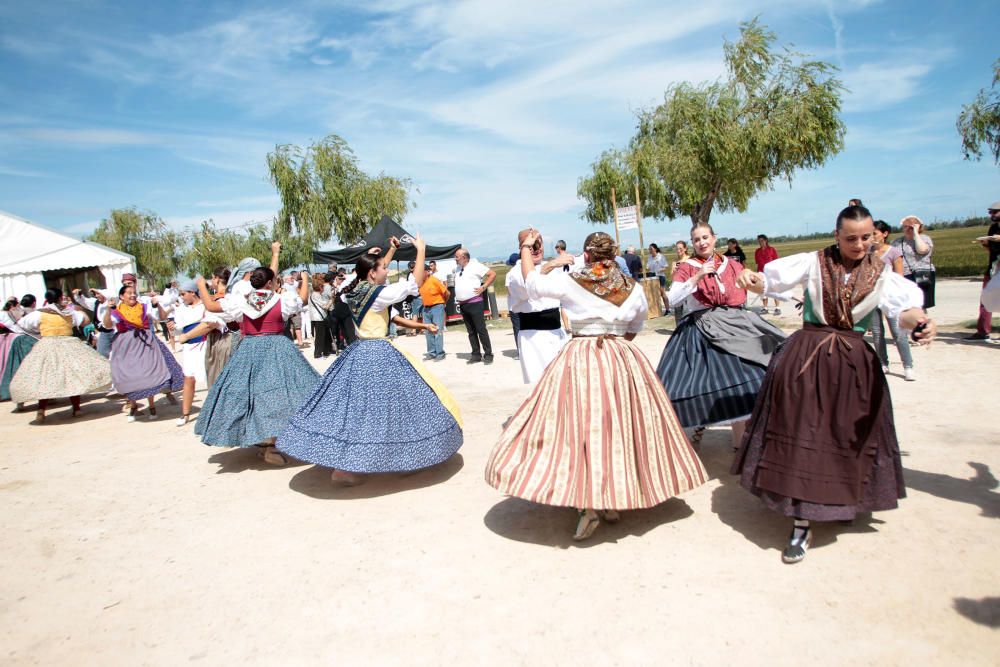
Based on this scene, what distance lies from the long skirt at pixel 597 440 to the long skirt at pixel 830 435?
0.54m

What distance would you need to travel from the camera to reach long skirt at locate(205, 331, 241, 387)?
748 cm

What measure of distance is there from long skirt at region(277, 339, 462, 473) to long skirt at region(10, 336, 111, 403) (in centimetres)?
546

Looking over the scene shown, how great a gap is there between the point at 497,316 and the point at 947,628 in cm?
1563

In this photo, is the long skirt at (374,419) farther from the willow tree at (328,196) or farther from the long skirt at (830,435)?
the willow tree at (328,196)

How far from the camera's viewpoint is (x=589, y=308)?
398 centimetres

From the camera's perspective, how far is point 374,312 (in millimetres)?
5250

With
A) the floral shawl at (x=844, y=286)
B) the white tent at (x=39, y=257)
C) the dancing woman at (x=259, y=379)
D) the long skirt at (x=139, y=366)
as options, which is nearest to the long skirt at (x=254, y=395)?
the dancing woman at (x=259, y=379)

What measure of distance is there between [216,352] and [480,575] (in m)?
5.24

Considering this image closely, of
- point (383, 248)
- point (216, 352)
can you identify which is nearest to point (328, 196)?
point (383, 248)

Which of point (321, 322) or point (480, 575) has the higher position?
point (321, 322)

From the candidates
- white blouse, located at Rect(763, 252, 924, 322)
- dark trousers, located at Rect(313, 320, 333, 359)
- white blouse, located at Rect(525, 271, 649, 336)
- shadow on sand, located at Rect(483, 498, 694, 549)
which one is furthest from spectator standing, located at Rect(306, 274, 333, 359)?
white blouse, located at Rect(763, 252, 924, 322)

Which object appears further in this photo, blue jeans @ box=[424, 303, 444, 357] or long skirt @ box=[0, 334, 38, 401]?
blue jeans @ box=[424, 303, 444, 357]

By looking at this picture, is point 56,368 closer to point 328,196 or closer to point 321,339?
point 321,339

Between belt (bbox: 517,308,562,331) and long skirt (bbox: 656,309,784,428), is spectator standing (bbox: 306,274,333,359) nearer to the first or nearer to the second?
belt (bbox: 517,308,562,331)
